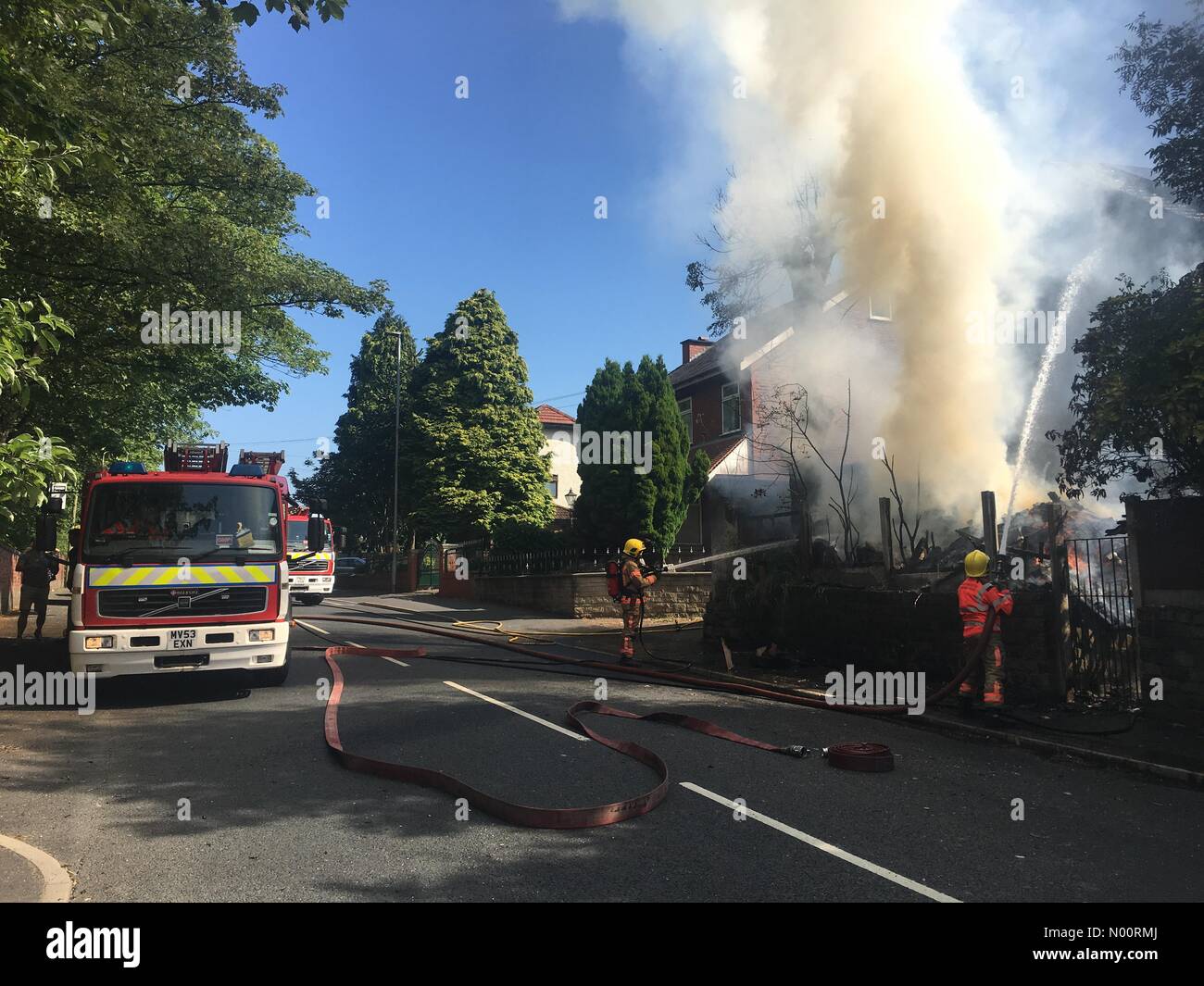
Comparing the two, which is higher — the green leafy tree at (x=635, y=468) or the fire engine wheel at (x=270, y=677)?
the green leafy tree at (x=635, y=468)

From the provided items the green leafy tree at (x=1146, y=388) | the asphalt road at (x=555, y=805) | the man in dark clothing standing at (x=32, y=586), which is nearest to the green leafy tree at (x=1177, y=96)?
the green leafy tree at (x=1146, y=388)

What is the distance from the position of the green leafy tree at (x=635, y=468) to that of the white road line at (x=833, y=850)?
1516cm

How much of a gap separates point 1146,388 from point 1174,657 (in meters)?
2.51

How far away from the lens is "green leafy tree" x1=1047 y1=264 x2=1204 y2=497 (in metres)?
6.64

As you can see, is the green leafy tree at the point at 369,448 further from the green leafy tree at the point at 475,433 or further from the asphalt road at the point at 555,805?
the asphalt road at the point at 555,805

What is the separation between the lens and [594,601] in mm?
19688

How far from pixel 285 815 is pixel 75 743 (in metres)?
3.36

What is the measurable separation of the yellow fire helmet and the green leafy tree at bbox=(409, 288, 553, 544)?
24.4m

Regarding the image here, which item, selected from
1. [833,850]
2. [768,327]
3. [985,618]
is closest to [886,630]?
[985,618]

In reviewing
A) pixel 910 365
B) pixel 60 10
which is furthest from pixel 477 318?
pixel 60 10

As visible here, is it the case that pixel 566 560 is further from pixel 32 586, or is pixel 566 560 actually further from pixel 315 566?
pixel 32 586

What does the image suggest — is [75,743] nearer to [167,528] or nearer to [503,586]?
[167,528]

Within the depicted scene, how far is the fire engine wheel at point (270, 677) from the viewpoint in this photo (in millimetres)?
9438

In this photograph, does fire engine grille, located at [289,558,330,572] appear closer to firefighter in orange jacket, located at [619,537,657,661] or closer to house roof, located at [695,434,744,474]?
house roof, located at [695,434,744,474]
